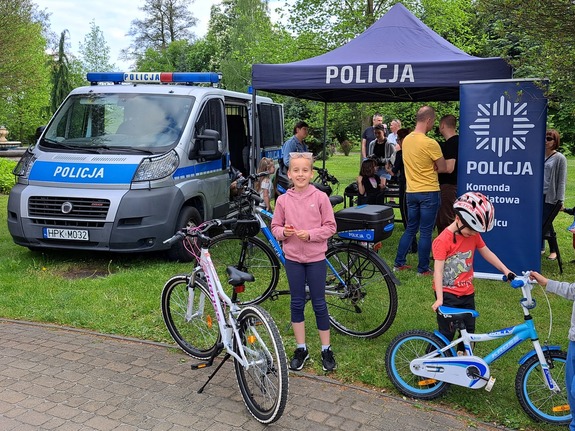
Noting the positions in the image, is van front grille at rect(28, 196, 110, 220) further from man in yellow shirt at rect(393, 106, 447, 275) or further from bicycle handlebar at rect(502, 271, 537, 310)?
bicycle handlebar at rect(502, 271, 537, 310)

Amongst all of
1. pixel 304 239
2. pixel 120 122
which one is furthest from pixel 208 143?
pixel 304 239

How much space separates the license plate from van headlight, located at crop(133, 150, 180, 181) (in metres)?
0.91

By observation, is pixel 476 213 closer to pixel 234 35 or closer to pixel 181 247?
pixel 181 247

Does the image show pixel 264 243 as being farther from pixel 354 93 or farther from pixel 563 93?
pixel 354 93

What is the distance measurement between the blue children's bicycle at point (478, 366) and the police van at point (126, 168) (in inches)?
157

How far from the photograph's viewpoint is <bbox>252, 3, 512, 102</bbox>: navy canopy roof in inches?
259

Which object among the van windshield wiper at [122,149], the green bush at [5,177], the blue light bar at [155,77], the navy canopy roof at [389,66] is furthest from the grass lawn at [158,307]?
the green bush at [5,177]

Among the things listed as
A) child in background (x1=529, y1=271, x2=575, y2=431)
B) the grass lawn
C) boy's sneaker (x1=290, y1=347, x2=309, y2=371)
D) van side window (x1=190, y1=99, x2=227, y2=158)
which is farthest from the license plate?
child in background (x1=529, y1=271, x2=575, y2=431)

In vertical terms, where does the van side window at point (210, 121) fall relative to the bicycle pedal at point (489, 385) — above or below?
above

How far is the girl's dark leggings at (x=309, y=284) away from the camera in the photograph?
4215 mm

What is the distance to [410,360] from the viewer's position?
13.2 ft

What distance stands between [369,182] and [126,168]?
370cm

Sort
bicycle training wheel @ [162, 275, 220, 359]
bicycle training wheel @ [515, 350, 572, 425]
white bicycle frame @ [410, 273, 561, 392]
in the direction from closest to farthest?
1. bicycle training wheel @ [515, 350, 572, 425]
2. white bicycle frame @ [410, 273, 561, 392]
3. bicycle training wheel @ [162, 275, 220, 359]

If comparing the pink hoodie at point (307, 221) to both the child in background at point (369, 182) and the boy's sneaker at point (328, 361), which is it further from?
the child in background at point (369, 182)
